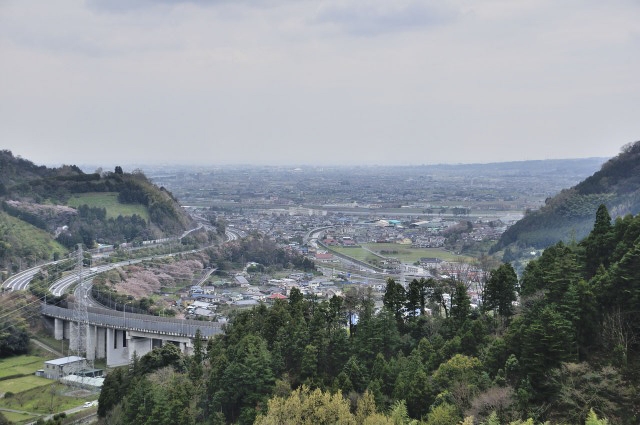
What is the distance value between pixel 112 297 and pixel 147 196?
28.4 m

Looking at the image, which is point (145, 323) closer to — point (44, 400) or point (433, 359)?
point (44, 400)

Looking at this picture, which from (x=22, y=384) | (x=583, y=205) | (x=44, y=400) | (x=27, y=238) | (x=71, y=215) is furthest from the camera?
(x=71, y=215)

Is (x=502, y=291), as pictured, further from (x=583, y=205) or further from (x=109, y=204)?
(x=109, y=204)

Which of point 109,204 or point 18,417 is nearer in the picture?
point 18,417

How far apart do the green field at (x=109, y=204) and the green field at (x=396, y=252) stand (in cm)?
1981

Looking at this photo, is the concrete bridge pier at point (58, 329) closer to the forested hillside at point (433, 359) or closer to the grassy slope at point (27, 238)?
the forested hillside at point (433, 359)

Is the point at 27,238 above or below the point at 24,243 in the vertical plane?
above

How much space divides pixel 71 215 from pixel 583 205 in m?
43.8

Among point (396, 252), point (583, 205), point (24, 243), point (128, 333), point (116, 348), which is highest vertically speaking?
point (583, 205)

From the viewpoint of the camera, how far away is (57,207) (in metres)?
63.1

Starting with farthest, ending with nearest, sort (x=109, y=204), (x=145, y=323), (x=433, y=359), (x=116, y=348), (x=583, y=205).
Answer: (x=109, y=204) → (x=583, y=205) → (x=116, y=348) → (x=145, y=323) → (x=433, y=359)

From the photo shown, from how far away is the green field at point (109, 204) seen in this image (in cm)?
6569

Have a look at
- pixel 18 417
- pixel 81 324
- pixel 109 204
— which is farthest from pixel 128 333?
pixel 109 204

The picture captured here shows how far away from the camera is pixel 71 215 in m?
61.9
